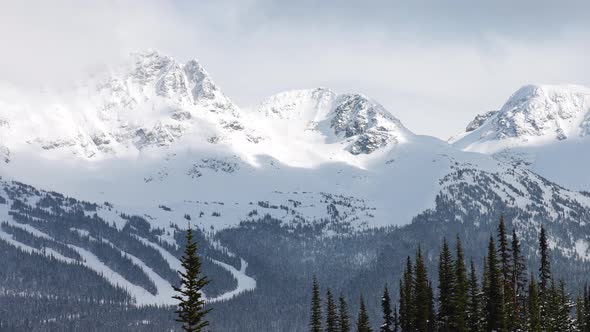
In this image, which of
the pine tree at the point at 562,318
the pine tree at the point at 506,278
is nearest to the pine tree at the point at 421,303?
the pine tree at the point at 506,278

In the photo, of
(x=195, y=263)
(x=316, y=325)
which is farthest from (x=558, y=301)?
(x=195, y=263)

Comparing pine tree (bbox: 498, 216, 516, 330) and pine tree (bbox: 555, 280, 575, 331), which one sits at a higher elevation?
pine tree (bbox: 498, 216, 516, 330)

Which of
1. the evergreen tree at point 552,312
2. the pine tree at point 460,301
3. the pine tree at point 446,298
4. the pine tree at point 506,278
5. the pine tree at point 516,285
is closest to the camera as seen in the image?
the pine tree at point 460,301

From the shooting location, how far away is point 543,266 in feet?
362

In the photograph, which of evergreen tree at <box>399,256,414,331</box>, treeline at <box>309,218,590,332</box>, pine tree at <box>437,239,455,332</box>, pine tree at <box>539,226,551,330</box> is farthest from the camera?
evergreen tree at <box>399,256,414,331</box>

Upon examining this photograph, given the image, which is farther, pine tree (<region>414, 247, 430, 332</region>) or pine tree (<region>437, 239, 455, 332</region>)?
pine tree (<region>414, 247, 430, 332</region>)

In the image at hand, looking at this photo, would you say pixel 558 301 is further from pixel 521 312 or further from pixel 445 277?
pixel 445 277

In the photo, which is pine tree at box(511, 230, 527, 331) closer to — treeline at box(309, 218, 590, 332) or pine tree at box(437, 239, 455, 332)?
treeline at box(309, 218, 590, 332)

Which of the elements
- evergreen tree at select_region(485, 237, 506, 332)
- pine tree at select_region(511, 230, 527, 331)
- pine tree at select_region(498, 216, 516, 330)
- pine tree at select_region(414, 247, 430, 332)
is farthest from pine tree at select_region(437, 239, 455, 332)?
pine tree at select_region(511, 230, 527, 331)

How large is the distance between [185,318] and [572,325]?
70011 millimetres

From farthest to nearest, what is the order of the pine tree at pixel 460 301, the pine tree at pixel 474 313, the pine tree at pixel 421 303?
the pine tree at pixel 421 303 → the pine tree at pixel 474 313 → the pine tree at pixel 460 301

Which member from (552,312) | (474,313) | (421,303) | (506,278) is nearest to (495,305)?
(474,313)

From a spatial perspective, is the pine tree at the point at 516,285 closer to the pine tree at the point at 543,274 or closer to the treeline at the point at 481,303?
the treeline at the point at 481,303

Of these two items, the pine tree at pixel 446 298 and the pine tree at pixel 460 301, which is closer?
the pine tree at pixel 460 301
